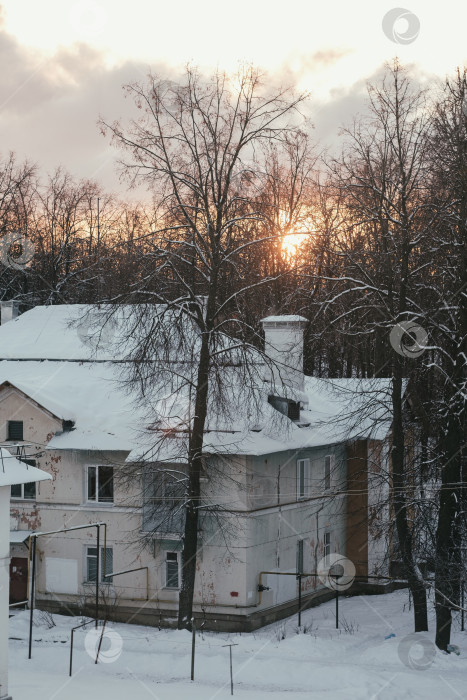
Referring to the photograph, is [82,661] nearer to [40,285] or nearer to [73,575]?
[73,575]

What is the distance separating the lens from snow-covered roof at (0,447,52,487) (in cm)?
1484

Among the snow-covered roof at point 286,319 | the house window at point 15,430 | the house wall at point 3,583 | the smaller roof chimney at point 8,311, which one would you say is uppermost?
the smaller roof chimney at point 8,311

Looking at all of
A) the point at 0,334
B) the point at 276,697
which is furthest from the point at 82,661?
the point at 0,334

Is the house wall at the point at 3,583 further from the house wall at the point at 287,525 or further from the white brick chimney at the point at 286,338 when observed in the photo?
the white brick chimney at the point at 286,338

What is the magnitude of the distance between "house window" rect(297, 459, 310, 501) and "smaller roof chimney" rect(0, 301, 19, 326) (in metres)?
15.4

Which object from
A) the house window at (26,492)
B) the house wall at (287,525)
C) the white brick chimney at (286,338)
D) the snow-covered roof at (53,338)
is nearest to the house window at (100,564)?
the house window at (26,492)

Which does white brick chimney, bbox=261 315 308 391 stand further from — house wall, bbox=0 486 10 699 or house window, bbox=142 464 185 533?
house wall, bbox=0 486 10 699

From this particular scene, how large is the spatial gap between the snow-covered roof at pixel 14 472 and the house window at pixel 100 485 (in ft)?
42.1

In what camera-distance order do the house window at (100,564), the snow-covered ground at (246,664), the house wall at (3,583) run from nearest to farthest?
1. the house wall at (3,583)
2. the snow-covered ground at (246,664)
3. the house window at (100,564)

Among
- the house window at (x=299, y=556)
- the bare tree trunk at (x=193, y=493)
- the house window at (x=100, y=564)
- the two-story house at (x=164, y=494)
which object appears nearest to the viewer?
the bare tree trunk at (x=193, y=493)

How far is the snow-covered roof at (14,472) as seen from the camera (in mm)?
14836

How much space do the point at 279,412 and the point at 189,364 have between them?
5322 millimetres

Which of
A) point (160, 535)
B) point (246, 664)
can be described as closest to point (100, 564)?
point (160, 535)

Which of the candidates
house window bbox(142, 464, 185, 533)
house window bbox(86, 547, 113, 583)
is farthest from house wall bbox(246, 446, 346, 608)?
house window bbox(86, 547, 113, 583)
